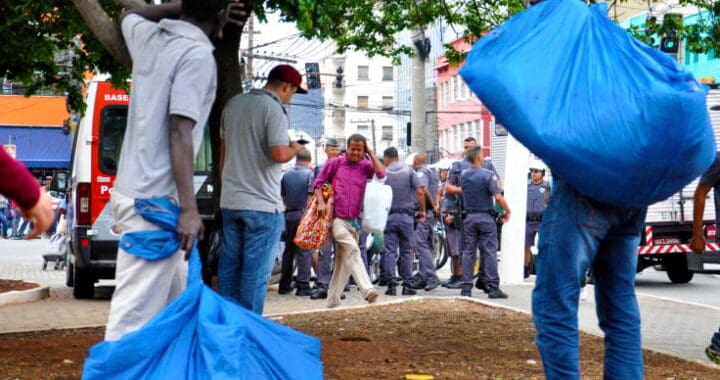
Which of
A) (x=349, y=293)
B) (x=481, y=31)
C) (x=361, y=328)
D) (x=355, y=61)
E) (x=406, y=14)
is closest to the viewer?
(x=361, y=328)

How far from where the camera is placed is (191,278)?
181 inches

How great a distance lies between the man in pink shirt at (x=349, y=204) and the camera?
12.4m

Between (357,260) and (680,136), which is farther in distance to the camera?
(357,260)

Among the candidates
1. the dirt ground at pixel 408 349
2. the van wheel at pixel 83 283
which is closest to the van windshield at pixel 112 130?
the van wheel at pixel 83 283

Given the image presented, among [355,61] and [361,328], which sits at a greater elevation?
[355,61]

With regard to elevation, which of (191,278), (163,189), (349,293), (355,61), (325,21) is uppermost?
(355,61)

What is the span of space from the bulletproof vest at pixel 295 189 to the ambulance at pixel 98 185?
981 millimetres

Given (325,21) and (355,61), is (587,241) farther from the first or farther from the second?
(355,61)

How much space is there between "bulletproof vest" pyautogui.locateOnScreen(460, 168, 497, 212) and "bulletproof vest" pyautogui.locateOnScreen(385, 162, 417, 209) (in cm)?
89

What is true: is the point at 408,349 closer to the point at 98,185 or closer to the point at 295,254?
the point at 295,254

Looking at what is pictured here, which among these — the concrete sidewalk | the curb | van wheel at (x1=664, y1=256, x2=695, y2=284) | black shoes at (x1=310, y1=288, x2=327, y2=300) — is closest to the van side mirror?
the concrete sidewalk

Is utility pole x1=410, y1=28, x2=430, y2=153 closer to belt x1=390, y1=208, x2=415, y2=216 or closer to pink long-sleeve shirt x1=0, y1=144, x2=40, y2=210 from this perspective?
belt x1=390, y1=208, x2=415, y2=216

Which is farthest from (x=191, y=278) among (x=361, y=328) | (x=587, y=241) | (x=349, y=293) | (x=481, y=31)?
(x=349, y=293)

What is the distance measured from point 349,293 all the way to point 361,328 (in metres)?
5.80
